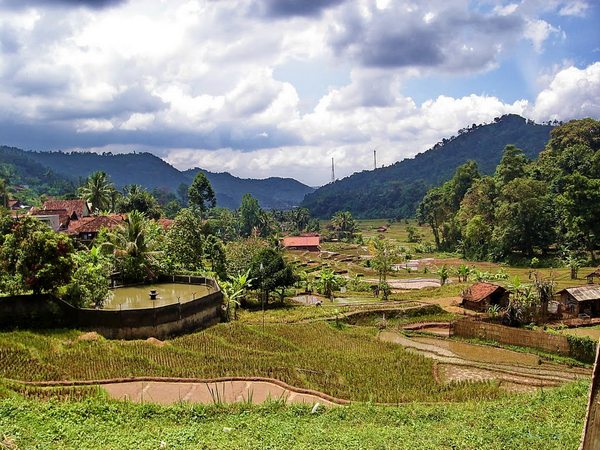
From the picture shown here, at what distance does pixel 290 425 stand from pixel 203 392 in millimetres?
5843

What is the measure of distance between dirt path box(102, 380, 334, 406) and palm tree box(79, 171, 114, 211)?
58417 millimetres

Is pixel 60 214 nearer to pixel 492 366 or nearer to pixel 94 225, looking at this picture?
pixel 94 225

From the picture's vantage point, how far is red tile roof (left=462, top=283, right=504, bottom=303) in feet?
128

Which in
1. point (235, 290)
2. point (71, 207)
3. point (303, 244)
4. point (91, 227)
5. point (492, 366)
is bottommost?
point (492, 366)

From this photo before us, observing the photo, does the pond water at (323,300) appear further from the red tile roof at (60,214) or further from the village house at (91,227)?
the red tile roof at (60,214)

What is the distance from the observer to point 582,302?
3450 centimetres

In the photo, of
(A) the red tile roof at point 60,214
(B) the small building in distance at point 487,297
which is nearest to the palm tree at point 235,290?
(B) the small building in distance at point 487,297

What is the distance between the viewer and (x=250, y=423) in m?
13.8

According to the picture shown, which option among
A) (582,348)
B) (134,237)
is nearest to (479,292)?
(582,348)

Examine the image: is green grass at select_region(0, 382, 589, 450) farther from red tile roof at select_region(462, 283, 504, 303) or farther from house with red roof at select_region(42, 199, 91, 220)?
house with red roof at select_region(42, 199, 91, 220)

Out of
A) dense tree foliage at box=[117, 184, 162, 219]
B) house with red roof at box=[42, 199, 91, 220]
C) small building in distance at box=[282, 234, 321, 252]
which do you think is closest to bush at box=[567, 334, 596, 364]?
house with red roof at box=[42, 199, 91, 220]

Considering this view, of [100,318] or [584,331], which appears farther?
[584,331]

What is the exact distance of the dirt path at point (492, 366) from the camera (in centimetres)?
2278

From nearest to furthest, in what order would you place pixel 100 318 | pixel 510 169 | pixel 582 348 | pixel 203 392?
pixel 203 392
pixel 100 318
pixel 582 348
pixel 510 169
